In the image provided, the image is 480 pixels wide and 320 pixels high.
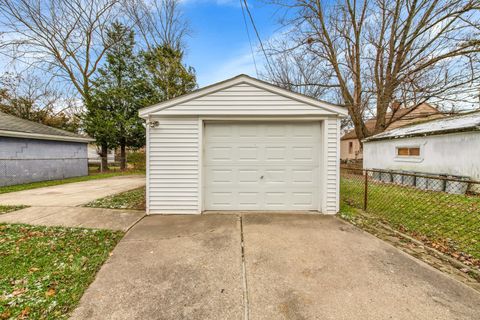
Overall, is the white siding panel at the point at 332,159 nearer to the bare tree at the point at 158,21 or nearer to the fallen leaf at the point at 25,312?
the fallen leaf at the point at 25,312

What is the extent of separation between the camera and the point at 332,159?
188 inches

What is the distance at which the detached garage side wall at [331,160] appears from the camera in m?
4.79

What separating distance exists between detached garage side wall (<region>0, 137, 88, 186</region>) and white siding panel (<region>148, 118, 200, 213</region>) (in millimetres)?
9470

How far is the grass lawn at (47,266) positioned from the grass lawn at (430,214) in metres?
5.22

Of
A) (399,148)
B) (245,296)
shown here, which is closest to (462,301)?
(245,296)

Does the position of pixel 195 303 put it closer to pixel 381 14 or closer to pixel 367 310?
pixel 367 310

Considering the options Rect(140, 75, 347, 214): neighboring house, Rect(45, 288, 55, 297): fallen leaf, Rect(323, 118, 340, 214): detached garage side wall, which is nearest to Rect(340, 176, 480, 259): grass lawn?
Rect(323, 118, 340, 214): detached garage side wall

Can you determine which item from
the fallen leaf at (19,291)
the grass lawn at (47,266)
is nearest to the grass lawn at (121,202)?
the grass lawn at (47,266)

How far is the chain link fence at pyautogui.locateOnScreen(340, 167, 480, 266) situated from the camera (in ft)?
11.4

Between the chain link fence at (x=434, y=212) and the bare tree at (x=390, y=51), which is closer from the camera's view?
the chain link fence at (x=434, y=212)

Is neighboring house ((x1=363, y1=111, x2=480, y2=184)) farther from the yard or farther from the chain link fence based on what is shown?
the yard

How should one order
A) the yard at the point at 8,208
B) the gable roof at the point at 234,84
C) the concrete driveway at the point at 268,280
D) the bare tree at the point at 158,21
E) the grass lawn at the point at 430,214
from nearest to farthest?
the concrete driveway at the point at 268,280, the grass lawn at the point at 430,214, the gable roof at the point at 234,84, the yard at the point at 8,208, the bare tree at the point at 158,21

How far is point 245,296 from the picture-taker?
219 cm

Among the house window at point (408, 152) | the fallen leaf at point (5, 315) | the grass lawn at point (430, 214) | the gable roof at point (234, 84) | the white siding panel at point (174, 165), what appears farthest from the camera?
the house window at point (408, 152)
